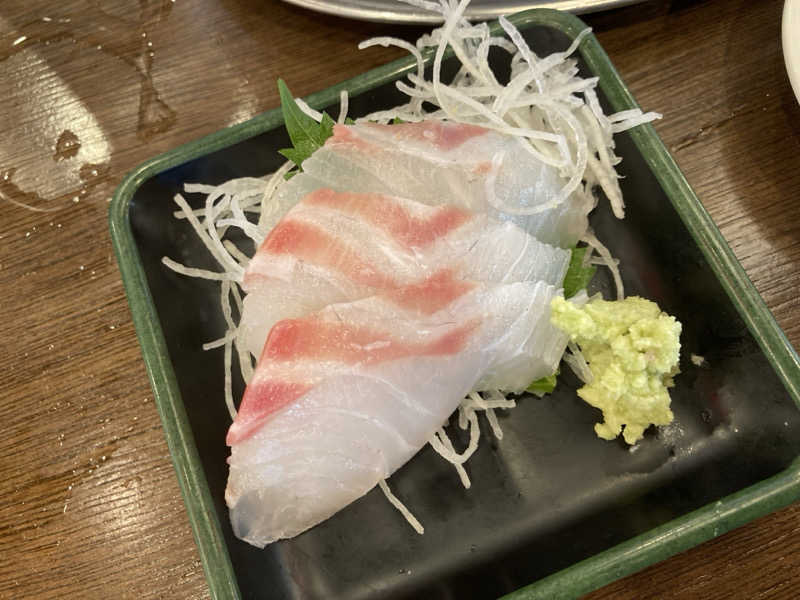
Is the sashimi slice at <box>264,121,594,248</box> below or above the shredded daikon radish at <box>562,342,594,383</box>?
above

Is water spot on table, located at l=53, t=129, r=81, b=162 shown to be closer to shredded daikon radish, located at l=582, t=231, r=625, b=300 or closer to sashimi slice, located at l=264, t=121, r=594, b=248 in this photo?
sashimi slice, located at l=264, t=121, r=594, b=248

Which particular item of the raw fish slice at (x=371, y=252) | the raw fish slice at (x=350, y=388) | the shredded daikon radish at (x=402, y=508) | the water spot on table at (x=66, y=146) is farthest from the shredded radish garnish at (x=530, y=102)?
the water spot on table at (x=66, y=146)

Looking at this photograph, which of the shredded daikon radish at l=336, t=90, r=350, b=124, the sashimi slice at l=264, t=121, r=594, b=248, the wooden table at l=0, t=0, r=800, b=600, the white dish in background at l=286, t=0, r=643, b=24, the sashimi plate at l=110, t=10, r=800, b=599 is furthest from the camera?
the white dish in background at l=286, t=0, r=643, b=24

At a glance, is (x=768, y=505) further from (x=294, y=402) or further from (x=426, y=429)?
(x=294, y=402)

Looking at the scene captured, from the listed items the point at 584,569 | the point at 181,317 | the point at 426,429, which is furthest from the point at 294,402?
the point at 584,569

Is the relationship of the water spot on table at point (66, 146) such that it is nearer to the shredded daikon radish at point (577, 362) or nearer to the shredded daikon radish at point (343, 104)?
the shredded daikon radish at point (343, 104)

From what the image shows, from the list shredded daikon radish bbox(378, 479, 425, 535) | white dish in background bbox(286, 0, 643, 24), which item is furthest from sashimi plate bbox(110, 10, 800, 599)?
white dish in background bbox(286, 0, 643, 24)
